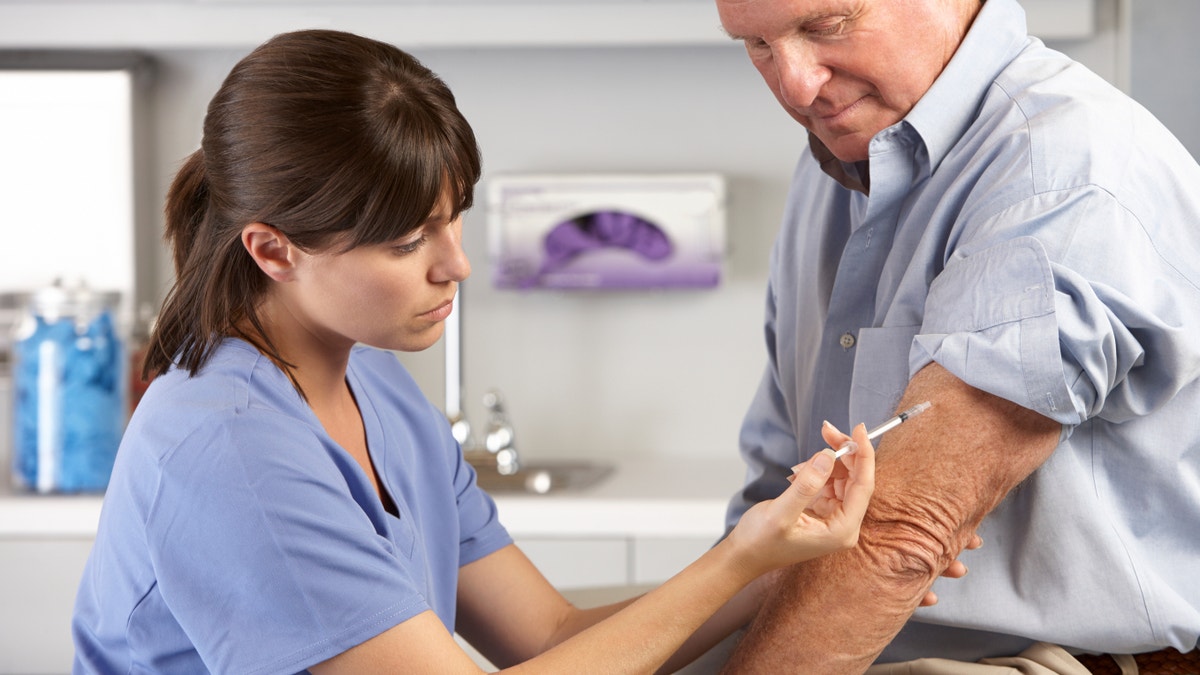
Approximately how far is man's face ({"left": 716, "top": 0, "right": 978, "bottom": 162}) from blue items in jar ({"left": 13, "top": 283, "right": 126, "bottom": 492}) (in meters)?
1.54

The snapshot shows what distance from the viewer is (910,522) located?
983 millimetres

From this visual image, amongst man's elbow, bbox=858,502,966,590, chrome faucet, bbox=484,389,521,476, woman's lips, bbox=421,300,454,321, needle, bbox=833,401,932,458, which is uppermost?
woman's lips, bbox=421,300,454,321

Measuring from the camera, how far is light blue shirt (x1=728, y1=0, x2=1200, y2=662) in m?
0.93

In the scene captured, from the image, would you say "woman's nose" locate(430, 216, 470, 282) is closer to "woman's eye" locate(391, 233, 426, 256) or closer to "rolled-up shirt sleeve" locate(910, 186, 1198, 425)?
"woman's eye" locate(391, 233, 426, 256)

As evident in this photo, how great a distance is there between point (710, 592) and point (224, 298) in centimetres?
47

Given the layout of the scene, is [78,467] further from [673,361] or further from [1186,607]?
[1186,607]

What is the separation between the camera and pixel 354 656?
964 millimetres

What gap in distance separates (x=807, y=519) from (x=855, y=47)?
17.2 inches

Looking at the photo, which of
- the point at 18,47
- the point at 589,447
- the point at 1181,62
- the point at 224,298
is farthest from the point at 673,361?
the point at 224,298

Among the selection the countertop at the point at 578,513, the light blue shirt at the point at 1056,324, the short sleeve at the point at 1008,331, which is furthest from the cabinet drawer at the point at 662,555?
the short sleeve at the point at 1008,331

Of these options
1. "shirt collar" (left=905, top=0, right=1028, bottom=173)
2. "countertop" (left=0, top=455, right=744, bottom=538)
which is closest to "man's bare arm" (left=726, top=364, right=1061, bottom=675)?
"shirt collar" (left=905, top=0, right=1028, bottom=173)

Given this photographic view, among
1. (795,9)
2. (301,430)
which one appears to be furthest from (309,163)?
(795,9)

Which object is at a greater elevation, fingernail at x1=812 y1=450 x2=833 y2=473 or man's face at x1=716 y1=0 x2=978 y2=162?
man's face at x1=716 y1=0 x2=978 y2=162

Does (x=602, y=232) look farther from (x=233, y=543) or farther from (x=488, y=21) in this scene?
(x=233, y=543)
